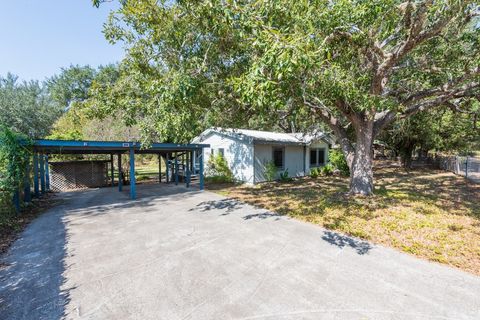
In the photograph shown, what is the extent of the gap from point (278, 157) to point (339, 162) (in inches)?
185

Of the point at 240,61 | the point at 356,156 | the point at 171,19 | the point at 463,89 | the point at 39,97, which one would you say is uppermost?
the point at 39,97

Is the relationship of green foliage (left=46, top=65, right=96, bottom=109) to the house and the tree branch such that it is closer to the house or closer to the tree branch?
the house

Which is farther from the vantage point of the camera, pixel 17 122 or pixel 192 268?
pixel 17 122

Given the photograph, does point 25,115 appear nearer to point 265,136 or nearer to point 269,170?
point 265,136

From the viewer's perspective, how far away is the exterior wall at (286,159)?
12738mm

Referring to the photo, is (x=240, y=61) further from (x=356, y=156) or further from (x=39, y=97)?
(x=39, y=97)

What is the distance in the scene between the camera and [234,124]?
1022 cm

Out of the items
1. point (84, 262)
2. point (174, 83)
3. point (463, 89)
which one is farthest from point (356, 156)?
point (84, 262)

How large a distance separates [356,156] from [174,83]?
7.24 m

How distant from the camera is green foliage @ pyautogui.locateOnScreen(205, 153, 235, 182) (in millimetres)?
13847

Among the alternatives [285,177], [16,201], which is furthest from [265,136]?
[16,201]

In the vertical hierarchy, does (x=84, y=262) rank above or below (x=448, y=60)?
below

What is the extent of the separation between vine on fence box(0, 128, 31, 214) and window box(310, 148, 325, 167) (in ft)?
50.6

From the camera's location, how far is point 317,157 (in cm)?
1703
